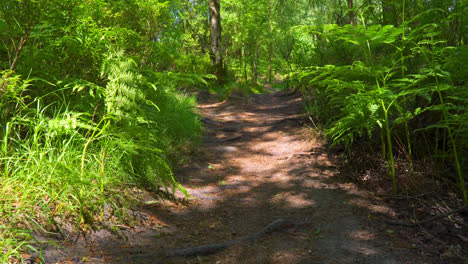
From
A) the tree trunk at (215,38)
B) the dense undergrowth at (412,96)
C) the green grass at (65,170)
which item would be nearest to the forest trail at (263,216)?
the green grass at (65,170)

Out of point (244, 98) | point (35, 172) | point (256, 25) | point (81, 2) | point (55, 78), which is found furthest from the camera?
point (256, 25)

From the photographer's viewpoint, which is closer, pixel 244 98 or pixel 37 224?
pixel 37 224

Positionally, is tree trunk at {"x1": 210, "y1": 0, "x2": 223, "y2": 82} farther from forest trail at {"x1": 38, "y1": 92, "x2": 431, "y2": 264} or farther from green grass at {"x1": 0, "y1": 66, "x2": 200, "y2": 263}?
green grass at {"x1": 0, "y1": 66, "x2": 200, "y2": 263}

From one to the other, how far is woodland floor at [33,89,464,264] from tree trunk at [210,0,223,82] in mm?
8974

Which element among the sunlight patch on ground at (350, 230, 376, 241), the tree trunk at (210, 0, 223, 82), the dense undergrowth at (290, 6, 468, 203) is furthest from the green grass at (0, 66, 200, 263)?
the tree trunk at (210, 0, 223, 82)

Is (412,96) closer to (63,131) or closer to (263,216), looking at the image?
(263,216)

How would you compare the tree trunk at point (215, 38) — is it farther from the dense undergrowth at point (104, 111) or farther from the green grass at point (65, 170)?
the green grass at point (65, 170)

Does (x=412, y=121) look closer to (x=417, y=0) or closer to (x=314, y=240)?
(x=417, y=0)

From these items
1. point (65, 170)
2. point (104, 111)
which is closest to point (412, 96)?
point (104, 111)

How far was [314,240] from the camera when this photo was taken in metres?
2.79

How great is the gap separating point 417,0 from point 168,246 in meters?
4.21

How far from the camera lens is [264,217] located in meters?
3.44

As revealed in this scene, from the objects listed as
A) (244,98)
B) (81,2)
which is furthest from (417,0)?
(244,98)

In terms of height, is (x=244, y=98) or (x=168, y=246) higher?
(x=244, y=98)
